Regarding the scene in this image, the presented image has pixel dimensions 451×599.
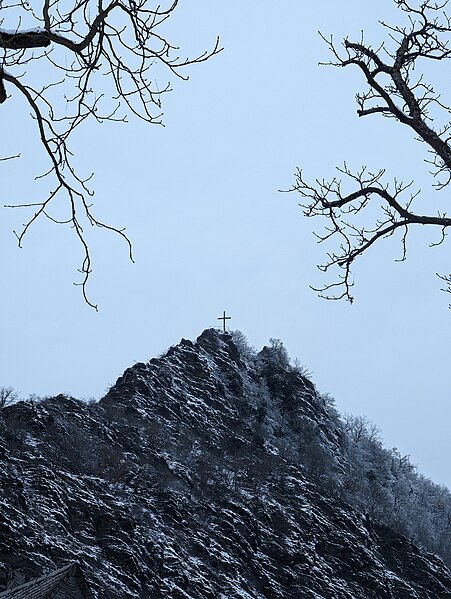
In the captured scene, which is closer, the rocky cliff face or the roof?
the roof

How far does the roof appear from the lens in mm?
19156

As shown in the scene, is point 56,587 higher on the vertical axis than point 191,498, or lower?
lower

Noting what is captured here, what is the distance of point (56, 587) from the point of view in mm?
20609

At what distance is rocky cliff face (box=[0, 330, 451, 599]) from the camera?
28.8 meters

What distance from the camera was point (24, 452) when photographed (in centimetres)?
3359

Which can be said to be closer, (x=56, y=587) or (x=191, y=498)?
(x=56, y=587)

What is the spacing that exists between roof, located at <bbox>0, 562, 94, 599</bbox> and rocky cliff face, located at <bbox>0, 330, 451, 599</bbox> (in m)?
2.76

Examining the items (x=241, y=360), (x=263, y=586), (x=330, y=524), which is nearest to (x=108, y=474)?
(x=263, y=586)

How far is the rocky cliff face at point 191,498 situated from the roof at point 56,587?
109 inches

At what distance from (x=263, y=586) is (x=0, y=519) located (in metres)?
12.5

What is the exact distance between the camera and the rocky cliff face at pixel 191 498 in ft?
94.6

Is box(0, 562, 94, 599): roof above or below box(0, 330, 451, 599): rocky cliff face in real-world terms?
below

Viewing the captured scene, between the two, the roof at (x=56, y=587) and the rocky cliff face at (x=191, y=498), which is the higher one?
the rocky cliff face at (x=191, y=498)

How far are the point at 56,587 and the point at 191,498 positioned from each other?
17.0 m
